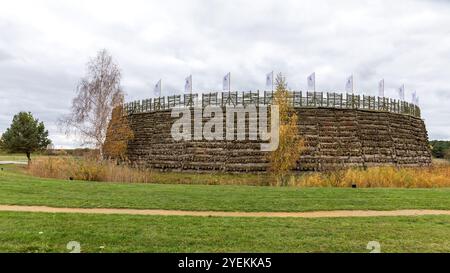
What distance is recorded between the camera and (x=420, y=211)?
12.7m

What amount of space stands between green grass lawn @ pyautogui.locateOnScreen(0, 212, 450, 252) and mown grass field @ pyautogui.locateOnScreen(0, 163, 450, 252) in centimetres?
2

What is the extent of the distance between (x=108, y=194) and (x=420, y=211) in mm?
11584

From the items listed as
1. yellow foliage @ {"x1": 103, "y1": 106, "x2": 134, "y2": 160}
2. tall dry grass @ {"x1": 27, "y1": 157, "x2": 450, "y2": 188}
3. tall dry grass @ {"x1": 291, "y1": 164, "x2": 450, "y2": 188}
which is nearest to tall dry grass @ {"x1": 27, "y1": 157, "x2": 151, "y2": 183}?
tall dry grass @ {"x1": 27, "y1": 157, "x2": 450, "y2": 188}

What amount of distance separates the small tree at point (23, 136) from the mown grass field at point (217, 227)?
3302 centimetres

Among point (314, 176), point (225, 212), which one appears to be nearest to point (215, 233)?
point (225, 212)

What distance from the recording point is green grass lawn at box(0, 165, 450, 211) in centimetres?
1303

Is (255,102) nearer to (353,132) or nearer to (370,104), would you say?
(353,132)

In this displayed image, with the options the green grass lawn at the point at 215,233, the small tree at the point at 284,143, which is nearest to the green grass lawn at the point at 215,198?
the green grass lawn at the point at 215,233

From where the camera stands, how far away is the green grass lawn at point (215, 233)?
7.53 m

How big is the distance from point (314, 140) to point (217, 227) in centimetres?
2557

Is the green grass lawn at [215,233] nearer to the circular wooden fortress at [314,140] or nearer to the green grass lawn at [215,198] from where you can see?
the green grass lawn at [215,198]

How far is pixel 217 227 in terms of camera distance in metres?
9.33

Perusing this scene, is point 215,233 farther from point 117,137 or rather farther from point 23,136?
point 23,136

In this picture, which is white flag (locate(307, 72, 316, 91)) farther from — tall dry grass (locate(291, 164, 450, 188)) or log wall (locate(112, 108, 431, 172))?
tall dry grass (locate(291, 164, 450, 188))
